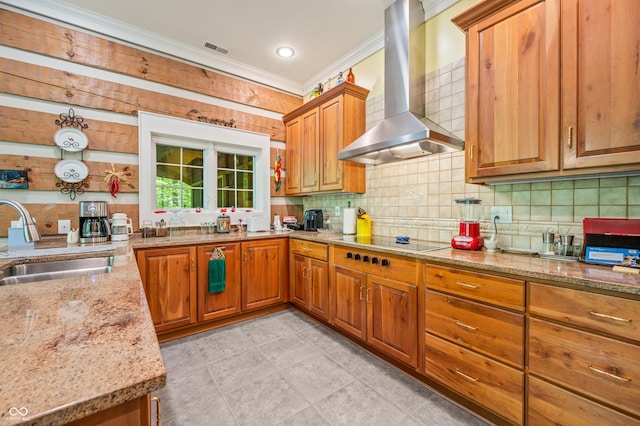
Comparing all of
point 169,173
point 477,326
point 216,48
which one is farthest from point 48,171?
point 477,326

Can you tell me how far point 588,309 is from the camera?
3.86 ft

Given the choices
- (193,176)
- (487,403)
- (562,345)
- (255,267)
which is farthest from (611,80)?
(193,176)

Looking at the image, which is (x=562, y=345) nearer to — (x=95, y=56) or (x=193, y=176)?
(x=193, y=176)

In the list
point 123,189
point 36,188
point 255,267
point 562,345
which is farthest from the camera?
point 255,267

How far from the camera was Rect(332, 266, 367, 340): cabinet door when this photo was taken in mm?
2230

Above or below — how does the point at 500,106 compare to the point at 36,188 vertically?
above

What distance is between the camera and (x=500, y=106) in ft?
5.57

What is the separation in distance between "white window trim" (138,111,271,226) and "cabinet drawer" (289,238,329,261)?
0.79m

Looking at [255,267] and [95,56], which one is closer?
[95,56]

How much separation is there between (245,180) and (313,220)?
1.10 meters

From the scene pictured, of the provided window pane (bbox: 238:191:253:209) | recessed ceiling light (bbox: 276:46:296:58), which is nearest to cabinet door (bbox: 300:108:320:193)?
recessed ceiling light (bbox: 276:46:296:58)

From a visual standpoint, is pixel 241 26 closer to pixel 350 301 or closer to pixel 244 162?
pixel 244 162

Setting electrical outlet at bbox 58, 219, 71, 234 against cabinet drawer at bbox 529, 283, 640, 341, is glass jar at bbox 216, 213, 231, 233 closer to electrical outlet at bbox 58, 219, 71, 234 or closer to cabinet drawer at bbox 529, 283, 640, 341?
electrical outlet at bbox 58, 219, 71, 234

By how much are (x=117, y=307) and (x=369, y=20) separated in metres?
2.99
